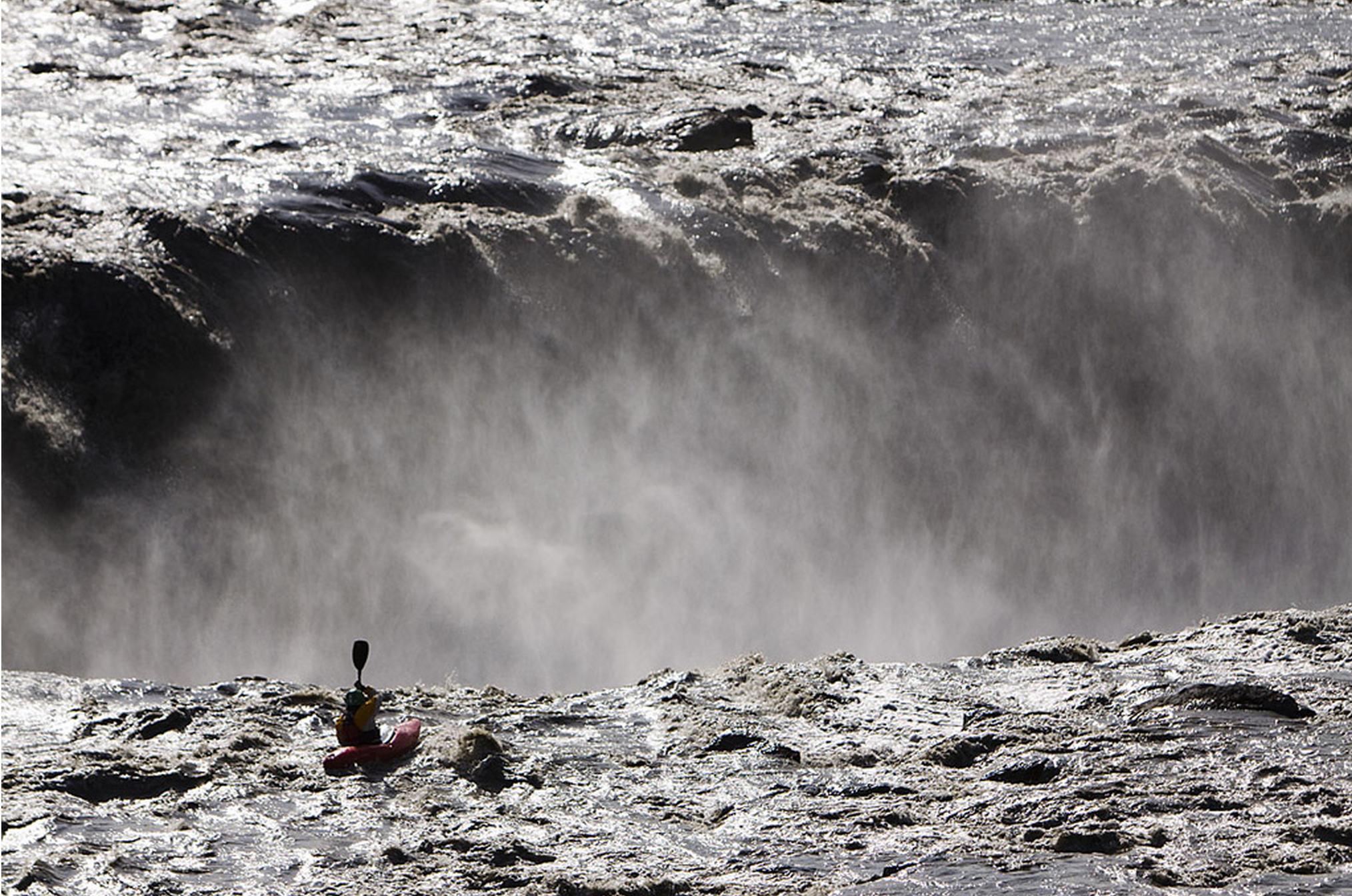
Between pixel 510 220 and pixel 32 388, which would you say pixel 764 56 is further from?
pixel 32 388

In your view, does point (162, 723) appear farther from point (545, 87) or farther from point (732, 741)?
point (545, 87)

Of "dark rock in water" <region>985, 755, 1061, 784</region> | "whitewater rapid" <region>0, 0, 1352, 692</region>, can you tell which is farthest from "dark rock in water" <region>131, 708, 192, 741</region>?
"dark rock in water" <region>985, 755, 1061, 784</region>

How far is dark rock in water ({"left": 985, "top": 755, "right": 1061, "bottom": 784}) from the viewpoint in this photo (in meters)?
5.69

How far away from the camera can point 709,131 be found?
40.6 ft

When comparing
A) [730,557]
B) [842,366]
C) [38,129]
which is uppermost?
[38,129]

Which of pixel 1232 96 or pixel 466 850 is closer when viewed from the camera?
pixel 466 850

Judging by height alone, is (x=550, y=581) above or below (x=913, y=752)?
above

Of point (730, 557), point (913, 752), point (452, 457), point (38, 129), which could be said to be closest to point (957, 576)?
point (730, 557)

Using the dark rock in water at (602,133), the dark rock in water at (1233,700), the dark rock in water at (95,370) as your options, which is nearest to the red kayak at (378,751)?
the dark rock in water at (1233,700)

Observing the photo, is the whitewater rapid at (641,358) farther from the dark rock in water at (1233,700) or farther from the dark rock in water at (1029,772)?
the dark rock in water at (1029,772)

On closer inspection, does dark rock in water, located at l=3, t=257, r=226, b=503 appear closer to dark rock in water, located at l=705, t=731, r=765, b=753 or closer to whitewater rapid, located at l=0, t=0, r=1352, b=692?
whitewater rapid, located at l=0, t=0, r=1352, b=692

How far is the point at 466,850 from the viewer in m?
5.22

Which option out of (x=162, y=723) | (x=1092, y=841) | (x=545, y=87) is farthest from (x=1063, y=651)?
(x=545, y=87)

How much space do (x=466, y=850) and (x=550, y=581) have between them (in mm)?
4963
